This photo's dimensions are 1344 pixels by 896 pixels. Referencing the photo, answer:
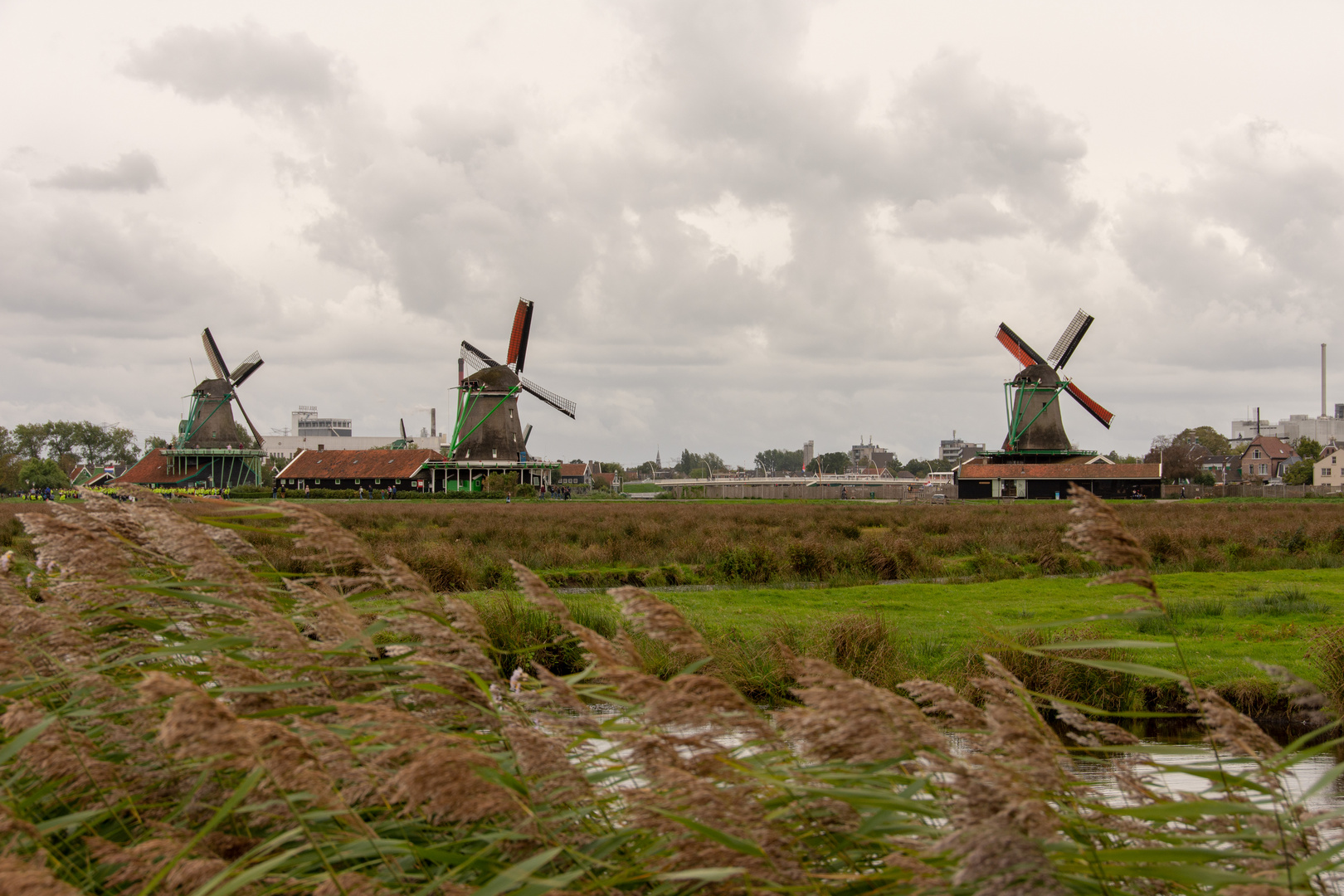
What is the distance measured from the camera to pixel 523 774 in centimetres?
277

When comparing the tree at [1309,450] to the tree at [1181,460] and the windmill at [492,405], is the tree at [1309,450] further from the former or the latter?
the windmill at [492,405]

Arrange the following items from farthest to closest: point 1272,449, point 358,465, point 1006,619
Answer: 1. point 1272,449
2. point 358,465
3. point 1006,619

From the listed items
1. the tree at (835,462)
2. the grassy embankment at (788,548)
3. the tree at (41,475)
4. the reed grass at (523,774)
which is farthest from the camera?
the tree at (835,462)

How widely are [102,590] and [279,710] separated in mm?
1320

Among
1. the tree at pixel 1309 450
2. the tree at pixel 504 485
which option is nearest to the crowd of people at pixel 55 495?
the tree at pixel 504 485

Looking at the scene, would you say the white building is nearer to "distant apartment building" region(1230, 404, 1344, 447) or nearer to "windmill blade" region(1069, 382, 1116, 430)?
"distant apartment building" region(1230, 404, 1344, 447)

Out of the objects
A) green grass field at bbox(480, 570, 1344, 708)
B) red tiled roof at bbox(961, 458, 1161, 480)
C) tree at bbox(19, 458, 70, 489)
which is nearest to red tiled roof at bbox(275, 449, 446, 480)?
tree at bbox(19, 458, 70, 489)

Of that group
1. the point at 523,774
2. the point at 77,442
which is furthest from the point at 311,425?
the point at 523,774

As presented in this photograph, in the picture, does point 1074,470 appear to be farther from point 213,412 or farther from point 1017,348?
point 213,412

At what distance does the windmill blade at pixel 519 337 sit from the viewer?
72.4 meters

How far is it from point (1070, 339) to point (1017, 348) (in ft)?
12.4

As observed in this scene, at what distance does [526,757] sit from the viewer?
2.51 m

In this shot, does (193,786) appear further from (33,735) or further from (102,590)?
(102,590)

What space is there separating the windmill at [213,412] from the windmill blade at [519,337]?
80.3 feet
